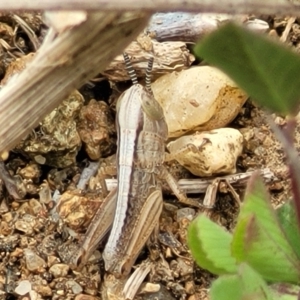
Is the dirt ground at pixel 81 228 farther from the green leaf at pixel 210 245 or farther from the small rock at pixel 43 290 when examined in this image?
the green leaf at pixel 210 245

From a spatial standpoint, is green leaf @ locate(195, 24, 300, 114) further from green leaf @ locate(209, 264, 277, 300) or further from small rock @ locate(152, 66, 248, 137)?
small rock @ locate(152, 66, 248, 137)

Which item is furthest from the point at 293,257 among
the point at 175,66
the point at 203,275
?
the point at 175,66

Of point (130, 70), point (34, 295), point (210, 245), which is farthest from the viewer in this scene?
point (130, 70)

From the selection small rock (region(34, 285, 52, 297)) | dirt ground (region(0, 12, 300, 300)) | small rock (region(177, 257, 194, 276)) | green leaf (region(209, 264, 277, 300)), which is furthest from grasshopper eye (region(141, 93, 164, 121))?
green leaf (region(209, 264, 277, 300))

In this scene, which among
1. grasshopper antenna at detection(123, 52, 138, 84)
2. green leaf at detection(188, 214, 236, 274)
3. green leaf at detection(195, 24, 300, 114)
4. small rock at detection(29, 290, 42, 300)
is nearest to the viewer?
green leaf at detection(195, 24, 300, 114)

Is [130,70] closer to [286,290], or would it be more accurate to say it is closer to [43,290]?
[43,290]

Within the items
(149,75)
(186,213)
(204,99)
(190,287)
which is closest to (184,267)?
(190,287)
